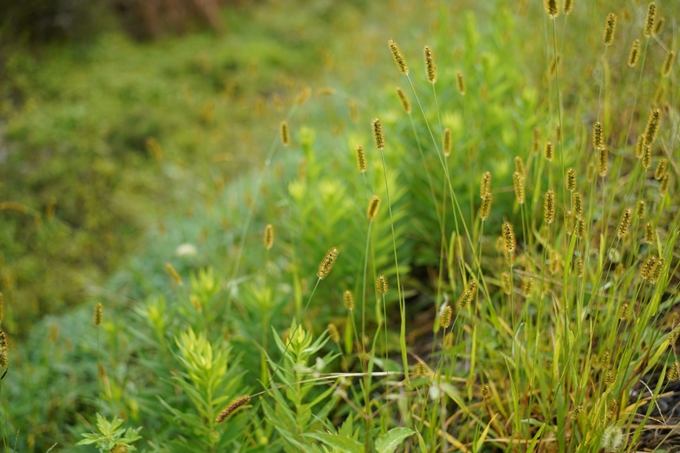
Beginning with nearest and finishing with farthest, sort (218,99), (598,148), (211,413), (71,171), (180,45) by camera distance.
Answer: (598,148) < (211,413) < (71,171) < (218,99) < (180,45)

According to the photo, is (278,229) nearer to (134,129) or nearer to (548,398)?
(548,398)

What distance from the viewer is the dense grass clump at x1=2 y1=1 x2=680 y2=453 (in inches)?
49.6

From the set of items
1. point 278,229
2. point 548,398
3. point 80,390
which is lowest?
point 80,390

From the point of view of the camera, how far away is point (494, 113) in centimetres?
243

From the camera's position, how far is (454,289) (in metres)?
1.55

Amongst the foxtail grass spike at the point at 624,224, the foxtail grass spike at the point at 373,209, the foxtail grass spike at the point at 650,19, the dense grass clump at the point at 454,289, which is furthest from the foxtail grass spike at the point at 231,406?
the foxtail grass spike at the point at 650,19

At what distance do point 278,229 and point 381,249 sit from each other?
1101mm

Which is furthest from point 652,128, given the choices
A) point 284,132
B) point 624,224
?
point 284,132

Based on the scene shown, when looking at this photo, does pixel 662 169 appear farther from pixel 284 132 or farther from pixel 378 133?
pixel 284 132

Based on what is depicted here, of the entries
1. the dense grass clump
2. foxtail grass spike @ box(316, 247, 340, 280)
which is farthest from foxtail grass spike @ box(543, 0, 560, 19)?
foxtail grass spike @ box(316, 247, 340, 280)

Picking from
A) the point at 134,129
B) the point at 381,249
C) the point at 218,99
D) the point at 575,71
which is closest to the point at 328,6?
the point at 218,99

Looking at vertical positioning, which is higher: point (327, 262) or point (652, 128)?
point (652, 128)

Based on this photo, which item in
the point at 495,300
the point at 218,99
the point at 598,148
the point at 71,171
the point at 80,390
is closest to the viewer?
the point at 598,148

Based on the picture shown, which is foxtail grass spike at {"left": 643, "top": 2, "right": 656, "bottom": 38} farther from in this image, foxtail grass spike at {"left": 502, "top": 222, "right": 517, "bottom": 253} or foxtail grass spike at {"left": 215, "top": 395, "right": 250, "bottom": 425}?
foxtail grass spike at {"left": 215, "top": 395, "right": 250, "bottom": 425}
